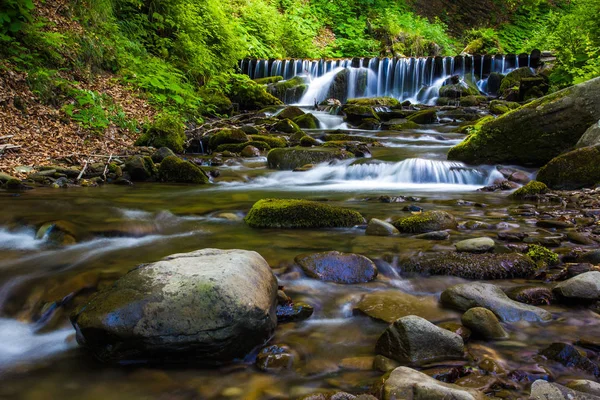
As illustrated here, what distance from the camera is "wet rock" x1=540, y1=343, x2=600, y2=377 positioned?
7.62 feet

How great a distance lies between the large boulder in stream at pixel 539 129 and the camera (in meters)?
7.79

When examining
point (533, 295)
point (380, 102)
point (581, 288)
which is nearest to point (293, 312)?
point (533, 295)

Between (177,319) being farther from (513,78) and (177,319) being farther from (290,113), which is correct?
(513,78)

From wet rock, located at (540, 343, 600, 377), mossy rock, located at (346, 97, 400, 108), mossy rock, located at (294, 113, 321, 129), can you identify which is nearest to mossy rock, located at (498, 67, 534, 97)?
mossy rock, located at (346, 97, 400, 108)

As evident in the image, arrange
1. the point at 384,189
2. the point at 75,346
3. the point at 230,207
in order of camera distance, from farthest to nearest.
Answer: the point at 384,189 → the point at 230,207 → the point at 75,346

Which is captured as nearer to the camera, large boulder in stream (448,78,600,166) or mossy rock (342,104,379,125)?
large boulder in stream (448,78,600,166)

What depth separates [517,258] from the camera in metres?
3.72

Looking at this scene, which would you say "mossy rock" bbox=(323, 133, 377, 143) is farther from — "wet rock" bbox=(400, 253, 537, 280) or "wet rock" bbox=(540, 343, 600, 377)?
"wet rock" bbox=(540, 343, 600, 377)

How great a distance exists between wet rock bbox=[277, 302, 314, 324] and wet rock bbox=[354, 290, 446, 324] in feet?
1.16

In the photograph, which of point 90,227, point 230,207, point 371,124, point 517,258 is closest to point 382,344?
point 517,258

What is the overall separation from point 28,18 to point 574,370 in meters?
10.5

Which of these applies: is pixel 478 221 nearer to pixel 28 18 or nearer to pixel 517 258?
pixel 517 258

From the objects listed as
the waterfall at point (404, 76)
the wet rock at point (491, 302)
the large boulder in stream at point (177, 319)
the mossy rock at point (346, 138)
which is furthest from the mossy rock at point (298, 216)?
the waterfall at point (404, 76)

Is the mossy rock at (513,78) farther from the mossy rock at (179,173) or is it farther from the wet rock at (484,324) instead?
the wet rock at (484,324)
